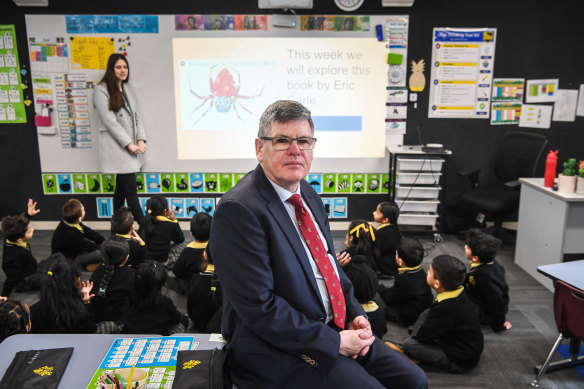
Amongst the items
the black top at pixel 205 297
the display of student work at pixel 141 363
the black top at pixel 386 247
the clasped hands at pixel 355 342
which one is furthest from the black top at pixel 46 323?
the black top at pixel 386 247

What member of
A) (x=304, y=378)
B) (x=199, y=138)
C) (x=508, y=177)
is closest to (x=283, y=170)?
(x=304, y=378)

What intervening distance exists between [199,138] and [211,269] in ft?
7.83

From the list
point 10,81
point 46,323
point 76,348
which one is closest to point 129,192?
point 10,81

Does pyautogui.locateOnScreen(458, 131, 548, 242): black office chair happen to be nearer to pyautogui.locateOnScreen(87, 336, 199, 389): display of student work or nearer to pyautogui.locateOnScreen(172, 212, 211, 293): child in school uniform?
pyautogui.locateOnScreen(172, 212, 211, 293): child in school uniform

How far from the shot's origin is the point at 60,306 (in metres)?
2.15

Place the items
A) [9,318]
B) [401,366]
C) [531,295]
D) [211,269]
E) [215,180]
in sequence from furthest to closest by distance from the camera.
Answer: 1. [215,180]
2. [531,295]
3. [211,269]
4. [9,318]
5. [401,366]

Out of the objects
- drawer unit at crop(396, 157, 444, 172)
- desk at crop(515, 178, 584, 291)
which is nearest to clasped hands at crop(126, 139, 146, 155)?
drawer unit at crop(396, 157, 444, 172)

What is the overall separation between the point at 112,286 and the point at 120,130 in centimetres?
215

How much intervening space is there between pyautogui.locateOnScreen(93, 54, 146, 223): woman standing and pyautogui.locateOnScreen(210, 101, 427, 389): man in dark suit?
10.5 feet

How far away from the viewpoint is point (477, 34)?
4.41m

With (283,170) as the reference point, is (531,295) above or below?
below

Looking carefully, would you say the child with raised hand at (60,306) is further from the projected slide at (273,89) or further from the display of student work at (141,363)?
the projected slide at (273,89)

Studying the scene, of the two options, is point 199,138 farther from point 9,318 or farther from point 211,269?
point 9,318

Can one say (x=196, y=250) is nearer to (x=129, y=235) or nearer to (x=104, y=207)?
(x=129, y=235)
